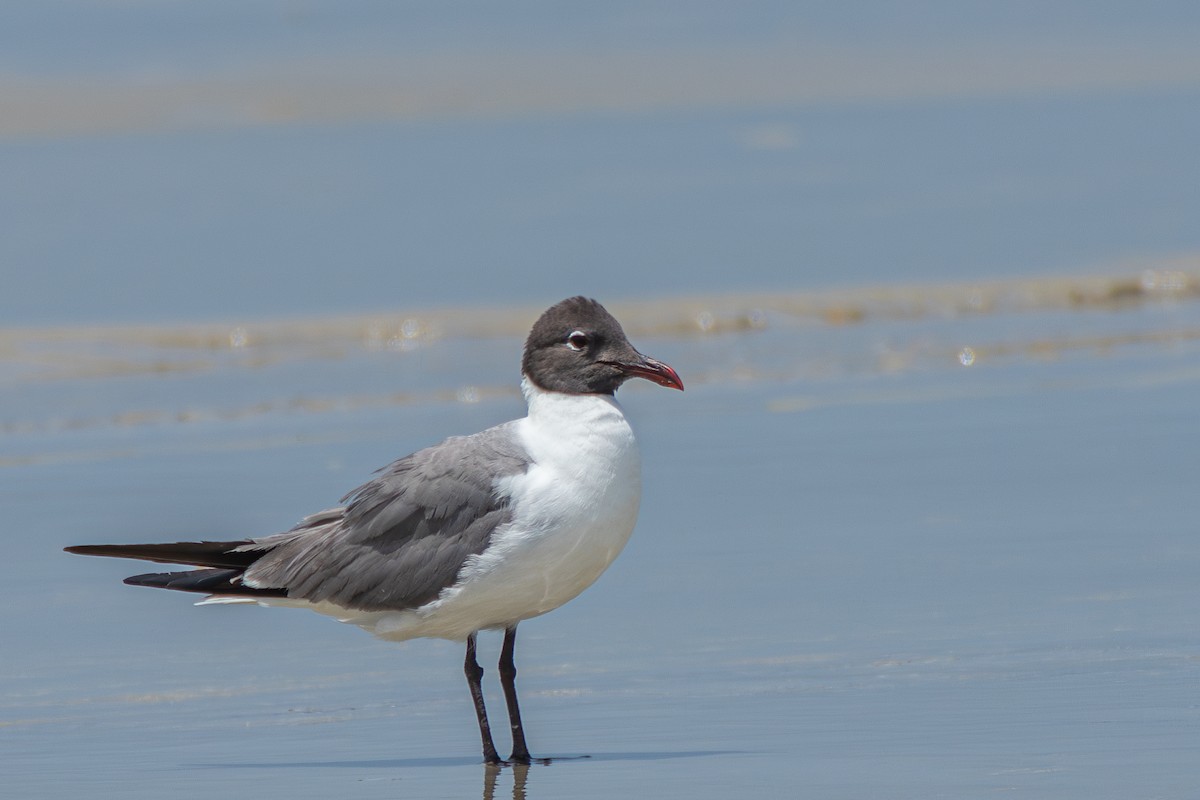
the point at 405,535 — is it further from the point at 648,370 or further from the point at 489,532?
the point at 648,370

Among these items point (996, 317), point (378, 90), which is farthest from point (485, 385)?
point (378, 90)

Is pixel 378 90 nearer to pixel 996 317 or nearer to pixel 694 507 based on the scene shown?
pixel 996 317

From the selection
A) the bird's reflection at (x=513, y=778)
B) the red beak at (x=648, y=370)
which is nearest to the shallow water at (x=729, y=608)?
the bird's reflection at (x=513, y=778)

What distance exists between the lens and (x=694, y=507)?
8.13 metres

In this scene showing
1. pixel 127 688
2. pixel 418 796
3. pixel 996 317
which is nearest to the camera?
pixel 418 796

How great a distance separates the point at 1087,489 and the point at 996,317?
18.2ft

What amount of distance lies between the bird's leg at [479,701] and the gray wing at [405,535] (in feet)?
0.87

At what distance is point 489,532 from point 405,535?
334mm

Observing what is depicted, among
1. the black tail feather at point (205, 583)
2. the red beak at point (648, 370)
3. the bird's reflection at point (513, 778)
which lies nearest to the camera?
the bird's reflection at point (513, 778)

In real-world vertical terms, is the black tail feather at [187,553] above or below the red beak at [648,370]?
below

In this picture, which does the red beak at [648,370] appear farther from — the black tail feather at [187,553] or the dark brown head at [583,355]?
the black tail feather at [187,553]

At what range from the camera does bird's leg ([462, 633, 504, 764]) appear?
223 inches

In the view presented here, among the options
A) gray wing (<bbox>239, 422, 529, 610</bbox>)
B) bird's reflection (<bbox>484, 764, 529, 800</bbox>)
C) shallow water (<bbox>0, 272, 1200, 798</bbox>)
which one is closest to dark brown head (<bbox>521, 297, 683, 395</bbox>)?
gray wing (<bbox>239, 422, 529, 610</bbox>)

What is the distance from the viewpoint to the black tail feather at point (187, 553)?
588 cm
